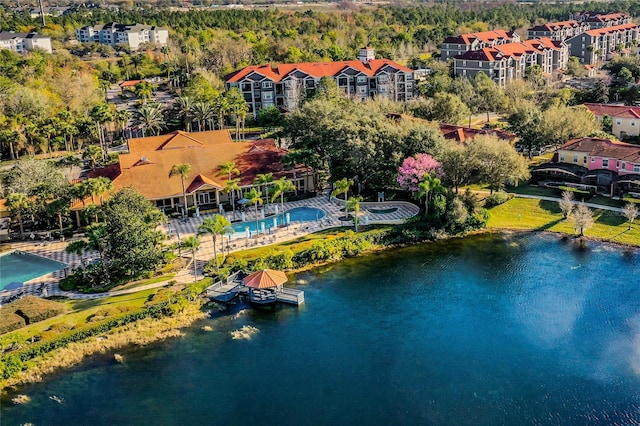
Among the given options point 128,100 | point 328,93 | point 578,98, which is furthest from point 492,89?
point 128,100

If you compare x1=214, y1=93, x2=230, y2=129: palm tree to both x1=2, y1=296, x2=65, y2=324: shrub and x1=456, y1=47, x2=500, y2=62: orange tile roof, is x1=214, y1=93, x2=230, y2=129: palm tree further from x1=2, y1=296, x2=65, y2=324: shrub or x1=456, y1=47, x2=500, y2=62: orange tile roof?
x1=456, y1=47, x2=500, y2=62: orange tile roof

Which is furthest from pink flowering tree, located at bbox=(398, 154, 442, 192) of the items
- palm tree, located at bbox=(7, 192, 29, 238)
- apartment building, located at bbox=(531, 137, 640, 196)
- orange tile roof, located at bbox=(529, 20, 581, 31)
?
orange tile roof, located at bbox=(529, 20, 581, 31)

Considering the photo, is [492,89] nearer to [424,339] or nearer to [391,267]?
[391,267]

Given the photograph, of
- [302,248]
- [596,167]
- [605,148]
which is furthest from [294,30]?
[302,248]

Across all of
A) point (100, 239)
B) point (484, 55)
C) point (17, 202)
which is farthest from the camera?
point (484, 55)

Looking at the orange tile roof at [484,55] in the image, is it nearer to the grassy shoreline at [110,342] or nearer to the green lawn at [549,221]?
the green lawn at [549,221]

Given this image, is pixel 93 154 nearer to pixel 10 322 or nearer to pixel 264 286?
pixel 10 322

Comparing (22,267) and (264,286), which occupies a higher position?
(22,267)
